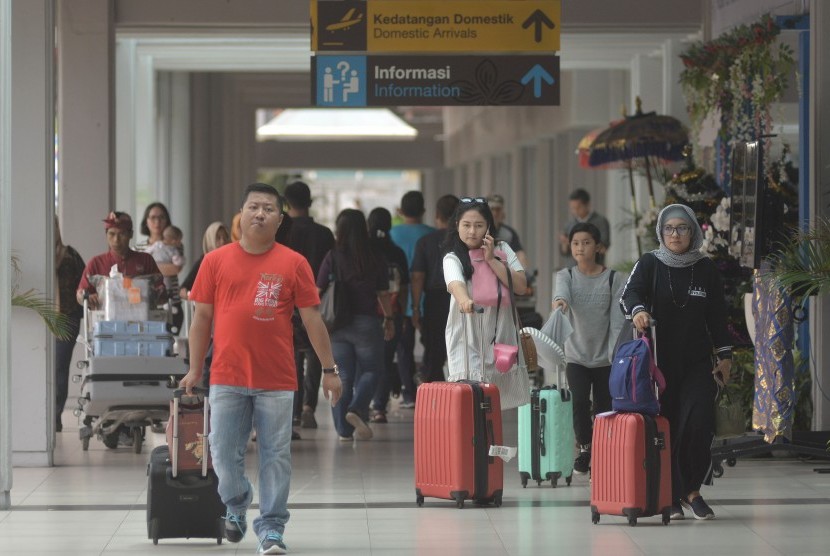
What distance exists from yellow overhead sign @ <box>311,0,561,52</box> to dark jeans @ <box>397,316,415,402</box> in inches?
122

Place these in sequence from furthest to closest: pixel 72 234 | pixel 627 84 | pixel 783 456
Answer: pixel 627 84, pixel 72 234, pixel 783 456

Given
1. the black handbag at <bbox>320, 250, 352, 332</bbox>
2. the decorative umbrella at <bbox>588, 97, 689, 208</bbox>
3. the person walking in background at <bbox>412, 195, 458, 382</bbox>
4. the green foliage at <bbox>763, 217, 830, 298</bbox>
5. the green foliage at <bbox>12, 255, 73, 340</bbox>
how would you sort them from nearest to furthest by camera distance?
the green foliage at <bbox>763, 217, 830, 298</bbox> < the green foliage at <bbox>12, 255, 73, 340</bbox> < the black handbag at <bbox>320, 250, 352, 332</bbox> < the person walking in background at <bbox>412, 195, 458, 382</bbox> < the decorative umbrella at <bbox>588, 97, 689, 208</bbox>

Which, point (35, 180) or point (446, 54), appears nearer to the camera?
point (35, 180)

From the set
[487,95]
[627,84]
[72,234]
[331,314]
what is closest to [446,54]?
[487,95]

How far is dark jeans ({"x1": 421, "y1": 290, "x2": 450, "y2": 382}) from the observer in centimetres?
1152

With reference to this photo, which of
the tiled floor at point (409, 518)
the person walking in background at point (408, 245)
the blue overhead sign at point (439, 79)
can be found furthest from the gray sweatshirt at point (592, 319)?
the person walking in background at point (408, 245)

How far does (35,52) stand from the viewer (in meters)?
9.27

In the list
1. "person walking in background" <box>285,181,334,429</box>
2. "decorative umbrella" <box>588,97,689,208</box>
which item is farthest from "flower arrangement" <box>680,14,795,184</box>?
"person walking in background" <box>285,181,334,429</box>

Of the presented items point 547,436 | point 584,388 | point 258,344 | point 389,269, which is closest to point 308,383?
point 389,269

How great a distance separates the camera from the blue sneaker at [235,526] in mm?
6656

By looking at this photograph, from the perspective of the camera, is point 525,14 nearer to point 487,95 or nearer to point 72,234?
point 487,95

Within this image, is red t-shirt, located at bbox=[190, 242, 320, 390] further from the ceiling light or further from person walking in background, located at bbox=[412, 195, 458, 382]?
the ceiling light

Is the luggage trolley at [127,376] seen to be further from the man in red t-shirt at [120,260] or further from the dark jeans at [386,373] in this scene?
the dark jeans at [386,373]

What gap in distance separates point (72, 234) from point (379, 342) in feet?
11.3
